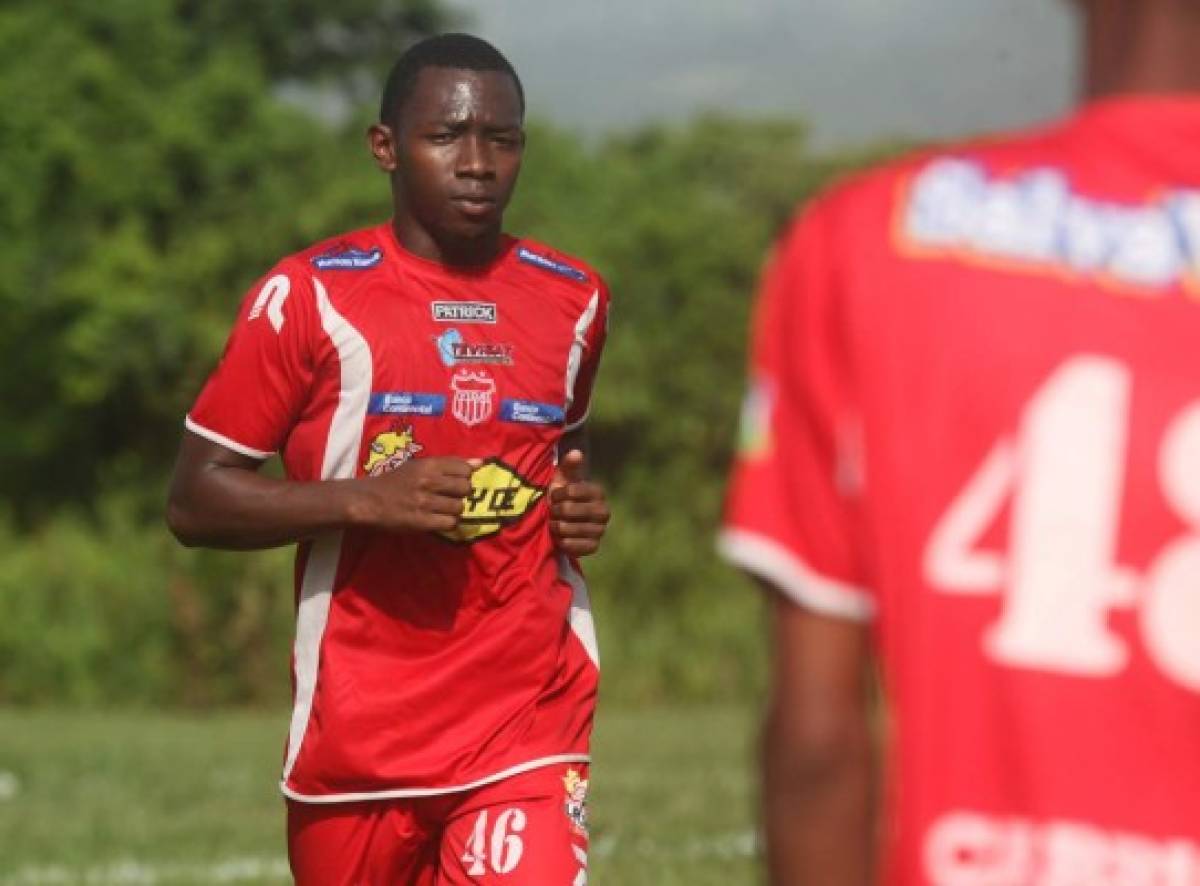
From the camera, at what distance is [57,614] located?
25578 mm

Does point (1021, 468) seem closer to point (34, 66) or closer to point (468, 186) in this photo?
point (468, 186)

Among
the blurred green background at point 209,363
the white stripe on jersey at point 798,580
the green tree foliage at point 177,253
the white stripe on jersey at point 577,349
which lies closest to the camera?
the white stripe on jersey at point 798,580

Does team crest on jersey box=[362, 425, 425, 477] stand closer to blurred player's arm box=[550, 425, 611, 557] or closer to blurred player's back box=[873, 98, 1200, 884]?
blurred player's arm box=[550, 425, 611, 557]

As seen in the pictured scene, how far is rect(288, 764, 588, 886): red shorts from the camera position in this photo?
5691 mm

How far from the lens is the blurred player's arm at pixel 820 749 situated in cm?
276

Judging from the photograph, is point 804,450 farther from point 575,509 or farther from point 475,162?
point 475,162

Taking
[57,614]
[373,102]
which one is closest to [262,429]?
[57,614]

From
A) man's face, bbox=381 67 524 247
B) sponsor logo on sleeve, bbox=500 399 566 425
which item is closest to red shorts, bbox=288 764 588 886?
sponsor logo on sleeve, bbox=500 399 566 425

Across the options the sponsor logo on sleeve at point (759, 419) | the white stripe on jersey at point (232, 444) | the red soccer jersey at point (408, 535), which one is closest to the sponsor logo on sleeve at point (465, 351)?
the red soccer jersey at point (408, 535)

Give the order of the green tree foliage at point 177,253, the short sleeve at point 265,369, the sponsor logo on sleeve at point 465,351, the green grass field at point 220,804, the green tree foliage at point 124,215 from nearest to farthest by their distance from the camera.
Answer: the short sleeve at point 265,369 → the sponsor logo on sleeve at point 465,351 → the green grass field at point 220,804 → the green tree foliage at point 177,253 → the green tree foliage at point 124,215

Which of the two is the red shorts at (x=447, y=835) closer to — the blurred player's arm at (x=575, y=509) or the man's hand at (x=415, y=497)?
the blurred player's arm at (x=575, y=509)

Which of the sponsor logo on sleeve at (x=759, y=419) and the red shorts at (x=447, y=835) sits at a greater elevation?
the sponsor logo on sleeve at (x=759, y=419)

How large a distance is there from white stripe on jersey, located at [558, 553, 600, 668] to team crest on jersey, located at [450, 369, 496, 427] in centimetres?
44

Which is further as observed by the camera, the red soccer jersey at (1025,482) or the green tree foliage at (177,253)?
the green tree foliage at (177,253)
